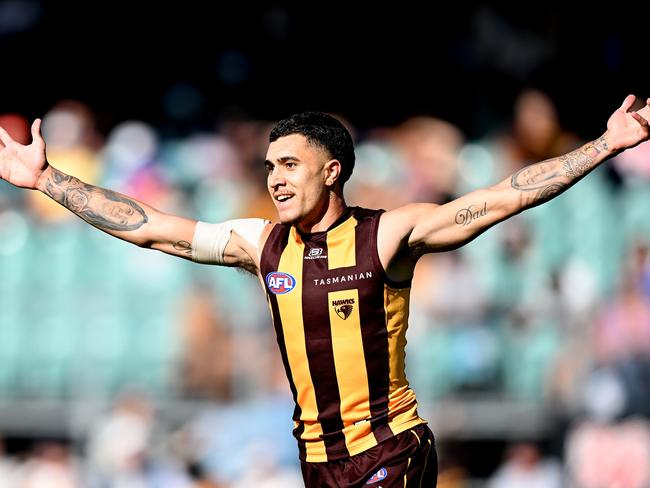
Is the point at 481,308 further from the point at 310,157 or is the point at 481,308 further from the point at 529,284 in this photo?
the point at 310,157

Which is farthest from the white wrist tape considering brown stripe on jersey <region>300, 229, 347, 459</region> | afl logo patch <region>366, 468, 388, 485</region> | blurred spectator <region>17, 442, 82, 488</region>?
blurred spectator <region>17, 442, 82, 488</region>

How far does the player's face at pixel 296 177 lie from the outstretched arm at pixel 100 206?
481 millimetres

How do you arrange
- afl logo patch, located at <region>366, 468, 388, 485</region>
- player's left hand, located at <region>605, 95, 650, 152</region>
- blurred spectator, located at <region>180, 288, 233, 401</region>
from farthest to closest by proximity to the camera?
blurred spectator, located at <region>180, 288, 233, 401</region> → afl logo patch, located at <region>366, 468, 388, 485</region> → player's left hand, located at <region>605, 95, 650, 152</region>

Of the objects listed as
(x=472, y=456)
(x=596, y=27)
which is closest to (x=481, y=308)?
(x=472, y=456)

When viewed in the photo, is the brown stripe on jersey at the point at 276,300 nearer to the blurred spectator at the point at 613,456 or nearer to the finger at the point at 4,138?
the finger at the point at 4,138

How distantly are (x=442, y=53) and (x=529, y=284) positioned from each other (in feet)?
13.8

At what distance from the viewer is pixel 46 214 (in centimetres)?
1272

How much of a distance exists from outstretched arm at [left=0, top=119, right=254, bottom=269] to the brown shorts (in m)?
1.14

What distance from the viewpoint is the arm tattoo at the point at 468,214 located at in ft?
20.1

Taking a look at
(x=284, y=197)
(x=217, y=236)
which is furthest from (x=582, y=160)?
(x=217, y=236)

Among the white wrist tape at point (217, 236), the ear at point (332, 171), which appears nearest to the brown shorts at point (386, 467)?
the white wrist tape at point (217, 236)

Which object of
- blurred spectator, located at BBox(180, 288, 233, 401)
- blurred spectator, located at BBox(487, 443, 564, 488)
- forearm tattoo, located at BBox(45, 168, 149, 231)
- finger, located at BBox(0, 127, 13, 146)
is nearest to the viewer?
forearm tattoo, located at BBox(45, 168, 149, 231)

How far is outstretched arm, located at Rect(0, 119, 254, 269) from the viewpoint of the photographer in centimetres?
665

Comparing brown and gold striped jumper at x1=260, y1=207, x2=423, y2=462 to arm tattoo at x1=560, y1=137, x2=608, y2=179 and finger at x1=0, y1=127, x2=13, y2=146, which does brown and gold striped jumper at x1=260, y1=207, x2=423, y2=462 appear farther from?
finger at x1=0, y1=127, x2=13, y2=146
